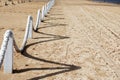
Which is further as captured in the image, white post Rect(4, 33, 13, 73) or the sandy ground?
the sandy ground

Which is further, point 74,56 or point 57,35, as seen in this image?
point 57,35

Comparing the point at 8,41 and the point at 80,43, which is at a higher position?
the point at 8,41

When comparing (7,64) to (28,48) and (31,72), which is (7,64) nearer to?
(31,72)

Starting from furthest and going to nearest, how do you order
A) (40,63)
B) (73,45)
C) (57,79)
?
(73,45), (40,63), (57,79)

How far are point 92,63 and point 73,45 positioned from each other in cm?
237

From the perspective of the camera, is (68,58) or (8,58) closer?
(8,58)

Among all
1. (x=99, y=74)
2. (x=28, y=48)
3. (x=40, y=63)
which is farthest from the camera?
(x=28, y=48)

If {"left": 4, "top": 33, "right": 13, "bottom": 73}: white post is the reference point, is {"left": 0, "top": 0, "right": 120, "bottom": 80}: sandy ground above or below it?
below

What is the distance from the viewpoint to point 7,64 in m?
7.07

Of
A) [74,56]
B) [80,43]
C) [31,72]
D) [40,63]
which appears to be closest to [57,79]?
[31,72]

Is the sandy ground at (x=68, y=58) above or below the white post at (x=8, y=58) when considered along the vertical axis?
below

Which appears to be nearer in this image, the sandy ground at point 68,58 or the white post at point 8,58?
the white post at point 8,58

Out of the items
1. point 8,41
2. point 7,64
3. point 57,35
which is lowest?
point 57,35

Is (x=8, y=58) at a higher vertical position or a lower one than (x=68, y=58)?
higher
